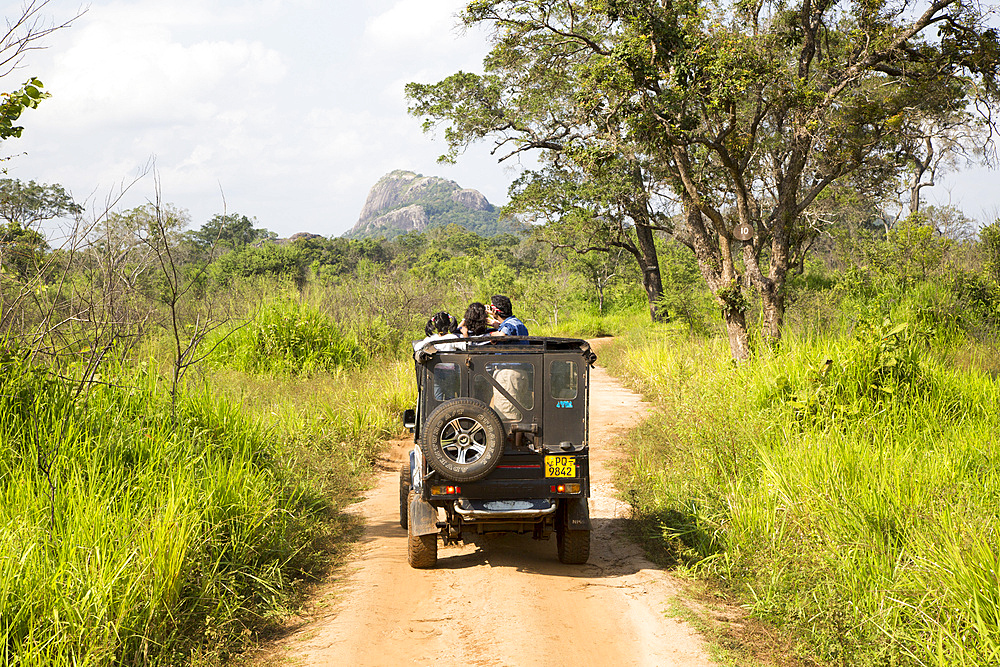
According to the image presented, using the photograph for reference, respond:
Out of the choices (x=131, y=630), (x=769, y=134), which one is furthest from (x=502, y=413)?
(x=769, y=134)

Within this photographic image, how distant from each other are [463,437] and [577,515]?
1.13 m

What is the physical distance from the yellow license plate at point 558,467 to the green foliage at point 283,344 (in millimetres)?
7714

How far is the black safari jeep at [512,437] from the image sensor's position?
17.3 ft

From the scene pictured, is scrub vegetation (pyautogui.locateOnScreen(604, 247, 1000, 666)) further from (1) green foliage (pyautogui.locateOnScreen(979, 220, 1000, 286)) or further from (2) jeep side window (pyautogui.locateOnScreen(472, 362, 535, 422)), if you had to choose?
(1) green foliage (pyautogui.locateOnScreen(979, 220, 1000, 286))

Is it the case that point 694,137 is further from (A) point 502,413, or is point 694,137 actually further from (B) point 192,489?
(B) point 192,489

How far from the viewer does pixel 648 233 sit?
2322 cm

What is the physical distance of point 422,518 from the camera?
5391mm

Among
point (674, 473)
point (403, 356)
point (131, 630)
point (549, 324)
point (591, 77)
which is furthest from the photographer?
point (549, 324)

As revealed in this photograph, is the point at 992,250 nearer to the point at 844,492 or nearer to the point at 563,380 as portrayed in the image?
the point at 844,492

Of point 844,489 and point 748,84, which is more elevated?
point 748,84

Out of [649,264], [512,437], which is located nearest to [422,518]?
[512,437]

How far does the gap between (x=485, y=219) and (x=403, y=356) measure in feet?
607

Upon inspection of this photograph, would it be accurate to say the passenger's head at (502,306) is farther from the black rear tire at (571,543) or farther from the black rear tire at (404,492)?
the black rear tire at (571,543)

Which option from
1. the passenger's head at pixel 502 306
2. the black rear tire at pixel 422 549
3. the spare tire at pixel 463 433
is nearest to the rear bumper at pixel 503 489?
the spare tire at pixel 463 433
